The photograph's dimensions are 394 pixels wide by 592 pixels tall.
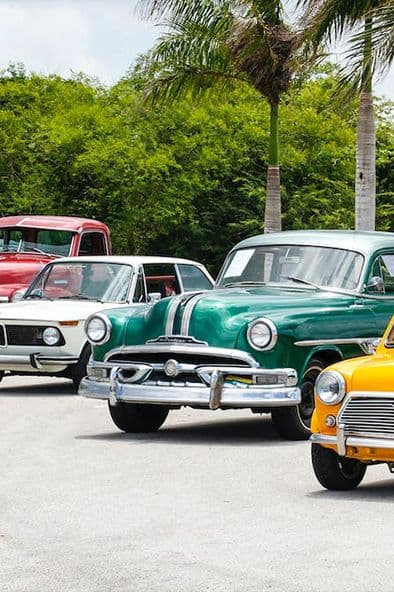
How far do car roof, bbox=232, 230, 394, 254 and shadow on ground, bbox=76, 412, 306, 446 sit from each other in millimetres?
1800

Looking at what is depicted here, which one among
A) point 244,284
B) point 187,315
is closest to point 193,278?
point 244,284

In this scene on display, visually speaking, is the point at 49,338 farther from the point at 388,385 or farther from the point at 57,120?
the point at 57,120

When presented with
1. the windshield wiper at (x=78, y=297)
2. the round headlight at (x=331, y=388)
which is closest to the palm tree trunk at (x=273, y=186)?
the windshield wiper at (x=78, y=297)

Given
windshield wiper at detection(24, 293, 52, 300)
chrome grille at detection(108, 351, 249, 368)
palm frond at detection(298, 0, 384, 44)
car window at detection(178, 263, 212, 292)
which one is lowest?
chrome grille at detection(108, 351, 249, 368)

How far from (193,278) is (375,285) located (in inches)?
190

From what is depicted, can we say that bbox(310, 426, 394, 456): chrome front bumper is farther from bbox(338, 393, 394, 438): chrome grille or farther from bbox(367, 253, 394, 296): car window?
bbox(367, 253, 394, 296): car window

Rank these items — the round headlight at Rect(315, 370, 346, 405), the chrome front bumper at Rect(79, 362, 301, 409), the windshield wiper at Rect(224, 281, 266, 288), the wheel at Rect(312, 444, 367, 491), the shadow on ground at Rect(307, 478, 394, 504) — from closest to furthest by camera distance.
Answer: the shadow on ground at Rect(307, 478, 394, 504) < the round headlight at Rect(315, 370, 346, 405) < the wheel at Rect(312, 444, 367, 491) < the chrome front bumper at Rect(79, 362, 301, 409) < the windshield wiper at Rect(224, 281, 266, 288)

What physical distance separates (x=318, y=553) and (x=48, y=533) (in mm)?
1589

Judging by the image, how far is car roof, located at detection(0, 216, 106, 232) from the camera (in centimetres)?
2295

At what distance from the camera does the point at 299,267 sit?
14.0 m

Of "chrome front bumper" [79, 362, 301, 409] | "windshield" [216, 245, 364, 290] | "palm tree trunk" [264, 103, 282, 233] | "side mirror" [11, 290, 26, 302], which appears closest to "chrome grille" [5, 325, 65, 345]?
"side mirror" [11, 290, 26, 302]

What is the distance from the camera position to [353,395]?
31.3ft

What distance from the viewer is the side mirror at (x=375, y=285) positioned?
13.6 meters

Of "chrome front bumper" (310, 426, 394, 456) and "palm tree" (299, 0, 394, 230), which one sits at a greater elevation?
"palm tree" (299, 0, 394, 230)
